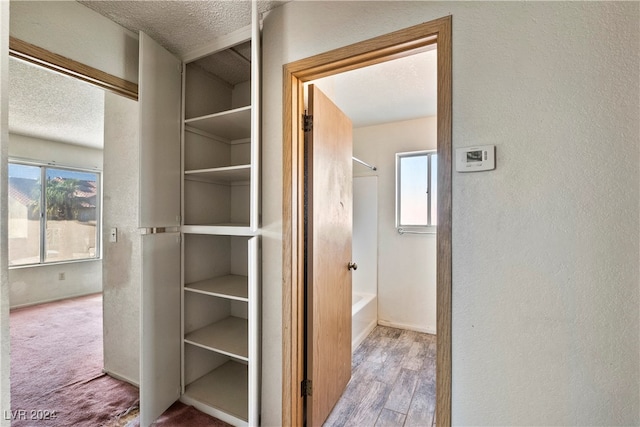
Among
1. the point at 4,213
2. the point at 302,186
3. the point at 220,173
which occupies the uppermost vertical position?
the point at 220,173

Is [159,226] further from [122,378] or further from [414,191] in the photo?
[414,191]

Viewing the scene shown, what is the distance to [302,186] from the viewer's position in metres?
1.58

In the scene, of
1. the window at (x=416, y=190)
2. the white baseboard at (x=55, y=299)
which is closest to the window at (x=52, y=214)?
the white baseboard at (x=55, y=299)

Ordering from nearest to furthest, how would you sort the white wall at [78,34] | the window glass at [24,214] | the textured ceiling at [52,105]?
the white wall at [78,34] → the textured ceiling at [52,105] → the window glass at [24,214]

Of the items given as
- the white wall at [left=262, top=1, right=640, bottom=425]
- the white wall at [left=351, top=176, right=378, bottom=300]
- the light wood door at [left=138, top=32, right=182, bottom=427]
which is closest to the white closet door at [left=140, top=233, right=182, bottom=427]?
the light wood door at [left=138, top=32, right=182, bottom=427]

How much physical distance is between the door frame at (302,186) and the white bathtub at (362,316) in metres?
1.22

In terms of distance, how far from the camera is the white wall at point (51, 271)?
405 cm

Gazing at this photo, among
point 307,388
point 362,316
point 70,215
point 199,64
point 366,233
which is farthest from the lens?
point 70,215

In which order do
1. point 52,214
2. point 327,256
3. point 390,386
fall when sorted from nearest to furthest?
1. point 327,256
2. point 390,386
3. point 52,214

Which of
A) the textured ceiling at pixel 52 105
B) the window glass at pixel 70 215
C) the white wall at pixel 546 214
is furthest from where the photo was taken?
the window glass at pixel 70 215

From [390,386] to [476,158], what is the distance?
1.87 metres

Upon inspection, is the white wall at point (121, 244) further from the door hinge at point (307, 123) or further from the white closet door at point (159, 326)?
the door hinge at point (307, 123)

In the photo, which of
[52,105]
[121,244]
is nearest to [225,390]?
[121,244]

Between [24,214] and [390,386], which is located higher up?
[24,214]
